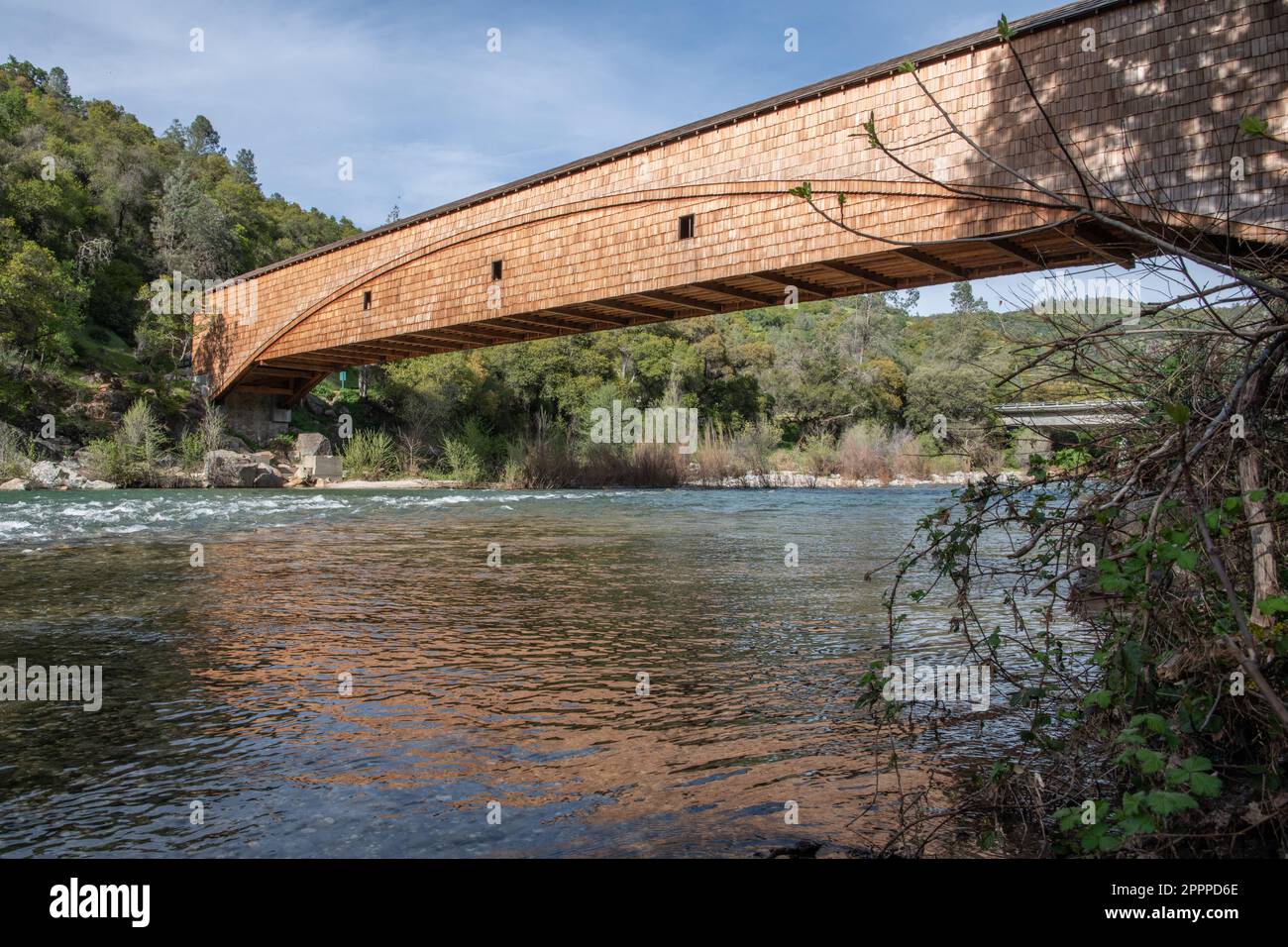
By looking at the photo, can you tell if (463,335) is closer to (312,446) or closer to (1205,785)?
(312,446)

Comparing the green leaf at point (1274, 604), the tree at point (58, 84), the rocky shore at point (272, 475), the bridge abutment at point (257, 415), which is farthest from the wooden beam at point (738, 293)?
the tree at point (58, 84)

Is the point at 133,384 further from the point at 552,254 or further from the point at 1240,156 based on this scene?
the point at 1240,156

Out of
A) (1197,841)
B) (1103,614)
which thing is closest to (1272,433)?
(1103,614)

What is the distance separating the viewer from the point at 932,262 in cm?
1182

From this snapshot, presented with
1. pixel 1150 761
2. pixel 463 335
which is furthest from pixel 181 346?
pixel 1150 761

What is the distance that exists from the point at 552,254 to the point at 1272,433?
14.7 m

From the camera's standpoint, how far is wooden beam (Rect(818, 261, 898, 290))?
488 inches

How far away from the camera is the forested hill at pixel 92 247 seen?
2344 cm

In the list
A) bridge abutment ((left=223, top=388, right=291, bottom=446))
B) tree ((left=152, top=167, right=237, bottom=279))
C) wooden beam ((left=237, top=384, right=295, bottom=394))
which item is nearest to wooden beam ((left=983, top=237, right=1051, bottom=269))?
wooden beam ((left=237, top=384, right=295, bottom=394))

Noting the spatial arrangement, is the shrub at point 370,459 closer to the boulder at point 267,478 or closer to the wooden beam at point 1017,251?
the boulder at point 267,478

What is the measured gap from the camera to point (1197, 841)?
82.0 inches

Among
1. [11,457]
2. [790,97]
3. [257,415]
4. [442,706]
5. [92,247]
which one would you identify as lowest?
[442,706]

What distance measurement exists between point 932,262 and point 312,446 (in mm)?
22308

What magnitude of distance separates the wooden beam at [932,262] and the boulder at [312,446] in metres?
21.7
